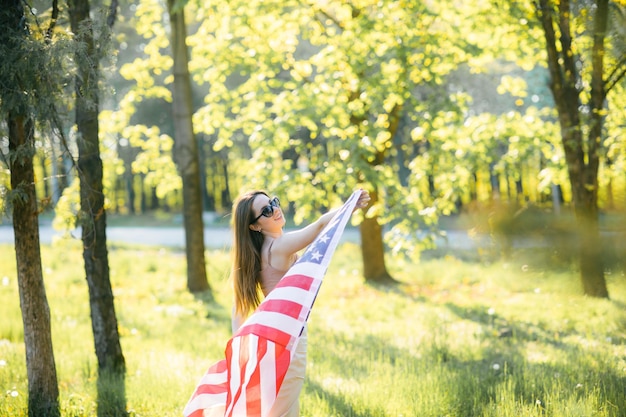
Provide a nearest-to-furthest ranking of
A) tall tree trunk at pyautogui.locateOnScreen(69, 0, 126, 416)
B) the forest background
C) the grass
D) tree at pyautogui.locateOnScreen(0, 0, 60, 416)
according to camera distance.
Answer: tree at pyautogui.locateOnScreen(0, 0, 60, 416) → the grass → the forest background → tall tree trunk at pyautogui.locateOnScreen(69, 0, 126, 416)

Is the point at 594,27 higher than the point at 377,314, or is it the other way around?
the point at 594,27

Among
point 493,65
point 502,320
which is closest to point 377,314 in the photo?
point 502,320

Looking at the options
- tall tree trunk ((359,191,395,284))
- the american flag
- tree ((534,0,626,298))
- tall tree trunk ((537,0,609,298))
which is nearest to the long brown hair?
the american flag

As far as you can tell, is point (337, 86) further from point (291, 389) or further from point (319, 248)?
point (291, 389)

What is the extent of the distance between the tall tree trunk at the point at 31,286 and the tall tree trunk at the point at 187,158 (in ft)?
24.5

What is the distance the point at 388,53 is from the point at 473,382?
6.12 meters

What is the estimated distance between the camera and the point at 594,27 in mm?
6348

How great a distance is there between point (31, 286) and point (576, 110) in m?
7.40

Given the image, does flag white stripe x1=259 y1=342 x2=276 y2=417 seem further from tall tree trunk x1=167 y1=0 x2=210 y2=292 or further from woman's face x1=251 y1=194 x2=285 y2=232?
tall tree trunk x1=167 y1=0 x2=210 y2=292

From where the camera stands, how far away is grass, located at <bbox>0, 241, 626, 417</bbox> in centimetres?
503

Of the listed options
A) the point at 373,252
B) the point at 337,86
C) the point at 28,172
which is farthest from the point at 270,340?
the point at 373,252

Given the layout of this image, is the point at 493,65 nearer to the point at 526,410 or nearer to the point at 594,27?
the point at 594,27

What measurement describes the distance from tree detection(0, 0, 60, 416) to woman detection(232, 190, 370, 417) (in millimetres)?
1837

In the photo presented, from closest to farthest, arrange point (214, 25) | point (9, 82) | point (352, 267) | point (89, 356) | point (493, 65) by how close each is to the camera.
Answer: point (9, 82) → point (89, 356) → point (214, 25) → point (352, 267) → point (493, 65)
